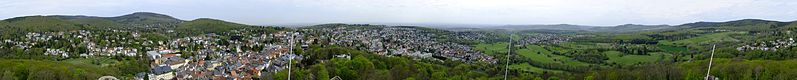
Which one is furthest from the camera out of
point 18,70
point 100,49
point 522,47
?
point 522,47

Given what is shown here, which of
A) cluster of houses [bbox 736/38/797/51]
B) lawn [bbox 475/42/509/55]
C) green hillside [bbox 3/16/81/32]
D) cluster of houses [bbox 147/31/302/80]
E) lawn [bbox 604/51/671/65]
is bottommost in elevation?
lawn [bbox 604/51/671/65]

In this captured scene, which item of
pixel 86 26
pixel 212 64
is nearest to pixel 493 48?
pixel 212 64

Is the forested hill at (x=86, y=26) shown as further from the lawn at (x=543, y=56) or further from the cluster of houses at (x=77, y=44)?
the lawn at (x=543, y=56)

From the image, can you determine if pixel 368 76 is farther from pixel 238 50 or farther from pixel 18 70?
pixel 238 50

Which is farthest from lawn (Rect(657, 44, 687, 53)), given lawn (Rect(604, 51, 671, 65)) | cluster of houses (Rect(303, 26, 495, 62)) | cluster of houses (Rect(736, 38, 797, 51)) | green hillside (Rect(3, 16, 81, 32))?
green hillside (Rect(3, 16, 81, 32))

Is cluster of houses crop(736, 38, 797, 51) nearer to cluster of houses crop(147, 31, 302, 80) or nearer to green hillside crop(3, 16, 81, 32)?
cluster of houses crop(147, 31, 302, 80)

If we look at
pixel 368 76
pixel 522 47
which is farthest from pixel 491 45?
pixel 368 76

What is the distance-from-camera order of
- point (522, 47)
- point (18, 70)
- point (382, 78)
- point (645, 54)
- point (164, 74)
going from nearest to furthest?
1. point (382, 78)
2. point (18, 70)
3. point (164, 74)
4. point (645, 54)
5. point (522, 47)

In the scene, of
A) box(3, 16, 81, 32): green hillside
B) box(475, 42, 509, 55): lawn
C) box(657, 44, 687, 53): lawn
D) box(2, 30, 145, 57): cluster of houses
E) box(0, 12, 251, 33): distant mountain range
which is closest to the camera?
box(2, 30, 145, 57): cluster of houses

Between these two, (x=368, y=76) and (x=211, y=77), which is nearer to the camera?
(x=368, y=76)

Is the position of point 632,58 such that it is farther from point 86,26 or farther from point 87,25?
point 87,25
